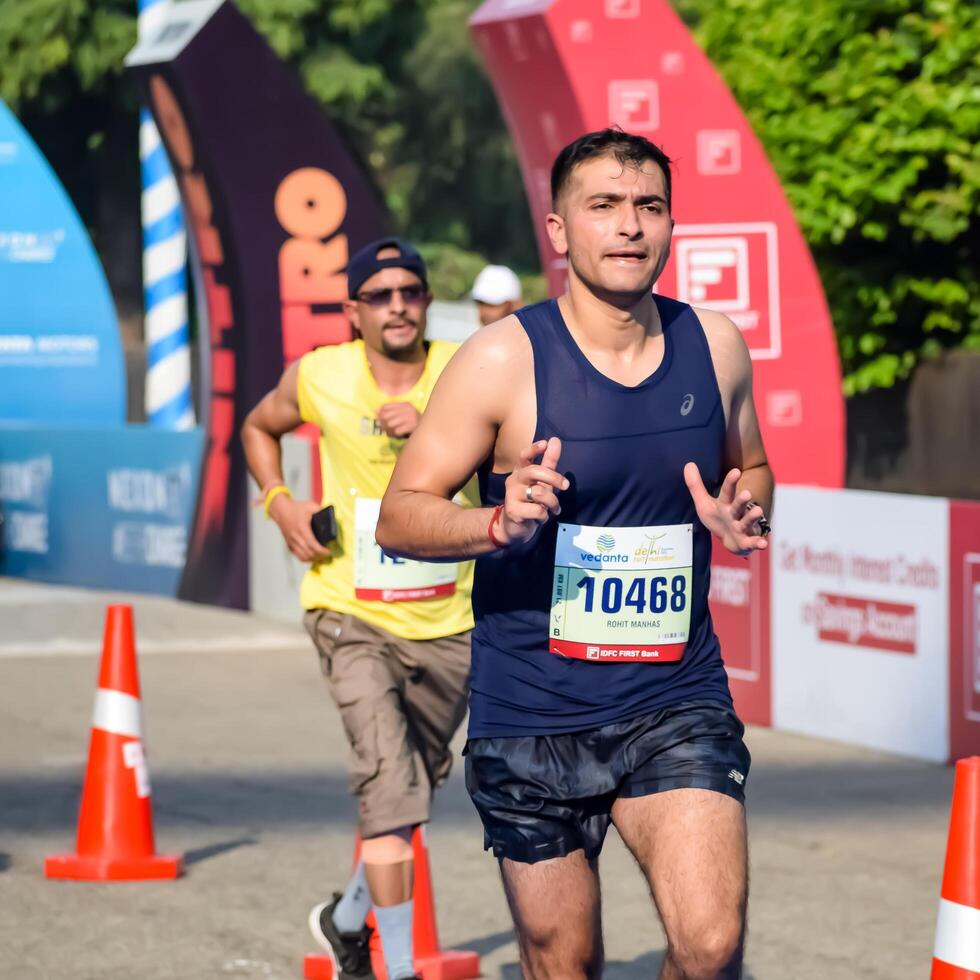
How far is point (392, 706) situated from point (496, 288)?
4.95 metres

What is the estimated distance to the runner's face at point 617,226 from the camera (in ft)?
12.8

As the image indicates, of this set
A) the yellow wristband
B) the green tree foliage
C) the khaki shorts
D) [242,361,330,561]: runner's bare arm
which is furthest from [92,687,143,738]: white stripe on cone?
the green tree foliage

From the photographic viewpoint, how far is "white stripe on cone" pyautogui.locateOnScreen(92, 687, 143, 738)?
6.83 metres

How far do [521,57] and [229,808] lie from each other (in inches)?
211

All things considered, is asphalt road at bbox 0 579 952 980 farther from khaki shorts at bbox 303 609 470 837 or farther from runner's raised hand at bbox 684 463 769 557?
runner's raised hand at bbox 684 463 769 557

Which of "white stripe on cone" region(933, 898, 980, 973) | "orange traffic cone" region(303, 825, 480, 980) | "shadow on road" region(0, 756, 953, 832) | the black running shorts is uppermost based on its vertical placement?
the black running shorts

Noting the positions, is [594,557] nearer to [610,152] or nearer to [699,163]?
[610,152]

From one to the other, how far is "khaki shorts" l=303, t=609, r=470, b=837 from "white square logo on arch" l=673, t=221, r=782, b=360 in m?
6.17

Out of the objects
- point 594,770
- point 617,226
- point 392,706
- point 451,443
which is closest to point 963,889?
point 594,770

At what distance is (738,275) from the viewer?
11.8 m

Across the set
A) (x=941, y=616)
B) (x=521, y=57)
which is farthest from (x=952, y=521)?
(x=521, y=57)

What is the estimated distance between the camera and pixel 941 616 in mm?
8633

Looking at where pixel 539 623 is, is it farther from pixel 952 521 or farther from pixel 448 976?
pixel 952 521

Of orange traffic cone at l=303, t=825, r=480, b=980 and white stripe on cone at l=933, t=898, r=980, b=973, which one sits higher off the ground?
white stripe on cone at l=933, t=898, r=980, b=973
